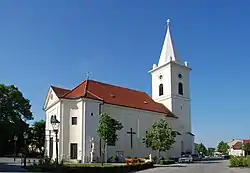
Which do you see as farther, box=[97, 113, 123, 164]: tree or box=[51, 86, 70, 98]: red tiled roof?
box=[51, 86, 70, 98]: red tiled roof

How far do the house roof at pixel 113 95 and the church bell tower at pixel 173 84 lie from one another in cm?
197

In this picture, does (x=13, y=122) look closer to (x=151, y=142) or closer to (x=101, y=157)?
(x=101, y=157)

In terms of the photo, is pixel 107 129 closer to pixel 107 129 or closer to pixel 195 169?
pixel 107 129

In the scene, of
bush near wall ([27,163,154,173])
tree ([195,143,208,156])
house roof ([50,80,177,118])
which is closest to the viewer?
bush near wall ([27,163,154,173])

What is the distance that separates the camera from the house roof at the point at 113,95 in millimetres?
51250

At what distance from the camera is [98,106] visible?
165ft

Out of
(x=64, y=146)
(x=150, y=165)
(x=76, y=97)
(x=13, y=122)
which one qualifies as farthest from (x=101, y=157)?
(x=13, y=122)

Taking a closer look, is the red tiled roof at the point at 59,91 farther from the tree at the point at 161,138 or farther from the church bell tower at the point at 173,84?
the church bell tower at the point at 173,84

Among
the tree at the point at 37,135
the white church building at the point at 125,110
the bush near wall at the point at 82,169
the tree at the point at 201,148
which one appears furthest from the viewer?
the tree at the point at 201,148

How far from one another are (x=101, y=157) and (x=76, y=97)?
940 cm

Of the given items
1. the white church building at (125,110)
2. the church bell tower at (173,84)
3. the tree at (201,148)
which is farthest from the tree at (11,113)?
the tree at (201,148)

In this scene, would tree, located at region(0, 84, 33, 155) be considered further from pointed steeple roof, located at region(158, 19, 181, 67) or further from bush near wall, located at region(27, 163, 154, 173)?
bush near wall, located at region(27, 163, 154, 173)

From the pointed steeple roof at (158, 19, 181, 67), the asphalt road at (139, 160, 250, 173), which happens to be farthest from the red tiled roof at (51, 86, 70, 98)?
the pointed steeple roof at (158, 19, 181, 67)

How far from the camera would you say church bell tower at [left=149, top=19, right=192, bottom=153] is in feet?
212
